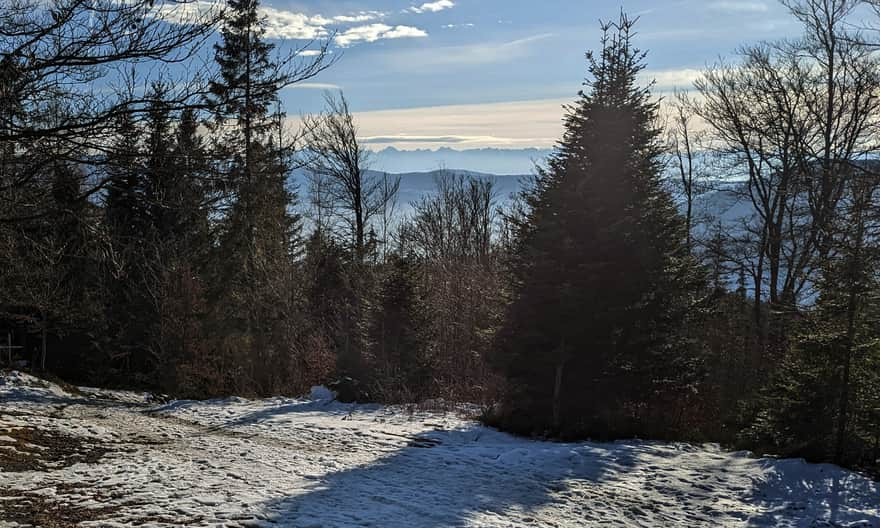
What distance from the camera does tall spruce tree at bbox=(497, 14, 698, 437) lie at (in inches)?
470

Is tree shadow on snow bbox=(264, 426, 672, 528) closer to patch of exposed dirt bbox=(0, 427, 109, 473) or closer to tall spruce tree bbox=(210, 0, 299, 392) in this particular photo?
patch of exposed dirt bbox=(0, 427, 109, 473)

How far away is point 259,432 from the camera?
35.7ft

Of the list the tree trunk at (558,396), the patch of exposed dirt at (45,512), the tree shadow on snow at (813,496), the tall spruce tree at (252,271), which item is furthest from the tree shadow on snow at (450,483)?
the tall spruce tree at (252,271)

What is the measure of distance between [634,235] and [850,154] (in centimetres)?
1146

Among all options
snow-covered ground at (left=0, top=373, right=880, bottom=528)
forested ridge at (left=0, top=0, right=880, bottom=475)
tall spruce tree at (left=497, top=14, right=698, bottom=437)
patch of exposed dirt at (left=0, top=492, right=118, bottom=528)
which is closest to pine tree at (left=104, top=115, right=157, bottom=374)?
forested ridge at (left=0, top=0, right=880, bottom=475)

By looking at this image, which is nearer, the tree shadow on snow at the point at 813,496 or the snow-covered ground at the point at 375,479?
the snow-covered ground at the point at 375,479

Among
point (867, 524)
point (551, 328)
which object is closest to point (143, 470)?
point (551, 328)

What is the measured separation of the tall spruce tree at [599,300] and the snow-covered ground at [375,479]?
1.30m

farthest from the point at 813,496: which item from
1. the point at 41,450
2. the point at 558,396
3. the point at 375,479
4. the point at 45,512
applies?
the point at 41,450

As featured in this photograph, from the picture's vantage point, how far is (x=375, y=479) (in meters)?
7.95

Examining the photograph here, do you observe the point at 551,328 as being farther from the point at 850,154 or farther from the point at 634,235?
the point at 850,154

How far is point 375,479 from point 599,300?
5.83 meters

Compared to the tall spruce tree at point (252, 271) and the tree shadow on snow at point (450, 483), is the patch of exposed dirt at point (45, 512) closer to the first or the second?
the tree shadow on snow at point (450, 483)

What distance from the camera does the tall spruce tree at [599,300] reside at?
11930 mm
